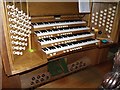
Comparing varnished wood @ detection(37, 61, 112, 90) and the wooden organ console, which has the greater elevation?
the wooden organ console

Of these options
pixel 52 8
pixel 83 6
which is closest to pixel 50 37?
pixel 52 8

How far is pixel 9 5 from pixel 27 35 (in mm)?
391

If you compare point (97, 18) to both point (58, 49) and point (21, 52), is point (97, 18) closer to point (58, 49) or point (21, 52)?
point (58, 49)

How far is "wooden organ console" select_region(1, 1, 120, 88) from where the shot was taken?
1266 mm

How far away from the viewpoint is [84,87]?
5.48ft

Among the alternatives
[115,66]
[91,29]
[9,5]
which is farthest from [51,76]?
[115,66]

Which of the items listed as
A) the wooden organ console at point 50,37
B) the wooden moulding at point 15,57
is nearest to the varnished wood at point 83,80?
the wooden organ console at point 50,37

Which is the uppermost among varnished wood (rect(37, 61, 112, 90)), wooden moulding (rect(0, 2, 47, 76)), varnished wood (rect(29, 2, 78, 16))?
varnished wood (rect(29, 2, 78, 16))

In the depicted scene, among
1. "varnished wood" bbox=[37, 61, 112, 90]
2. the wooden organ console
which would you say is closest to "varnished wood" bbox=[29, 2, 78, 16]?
the wooden organ console

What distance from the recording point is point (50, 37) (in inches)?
64.6

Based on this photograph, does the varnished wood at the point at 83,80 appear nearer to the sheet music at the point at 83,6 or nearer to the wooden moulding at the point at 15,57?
the wooden moulding at the point at 15,57

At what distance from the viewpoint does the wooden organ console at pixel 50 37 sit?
4.15ft

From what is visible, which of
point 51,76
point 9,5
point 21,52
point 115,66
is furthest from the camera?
point 51,76

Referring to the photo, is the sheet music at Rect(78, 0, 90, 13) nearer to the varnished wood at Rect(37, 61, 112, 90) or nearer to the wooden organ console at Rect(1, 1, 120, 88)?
the wooden organ console at Rect(1, 1, 120, 88)
